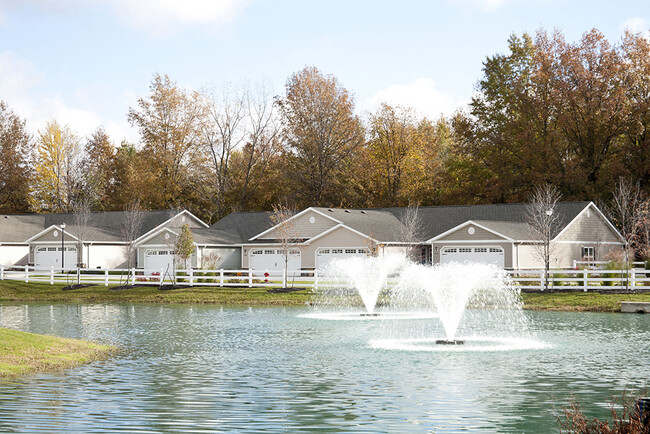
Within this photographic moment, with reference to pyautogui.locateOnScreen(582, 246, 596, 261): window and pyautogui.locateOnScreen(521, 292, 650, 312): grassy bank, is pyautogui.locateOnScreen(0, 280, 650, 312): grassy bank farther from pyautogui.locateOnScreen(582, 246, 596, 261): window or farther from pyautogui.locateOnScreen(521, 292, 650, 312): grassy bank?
pyautogui.locateOnScreen(582, 246, 596, 261): window

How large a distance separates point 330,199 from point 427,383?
62247mm

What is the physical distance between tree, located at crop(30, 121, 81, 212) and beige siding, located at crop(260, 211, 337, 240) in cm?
3416

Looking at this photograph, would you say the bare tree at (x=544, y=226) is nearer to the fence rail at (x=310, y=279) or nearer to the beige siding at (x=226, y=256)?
the fence rail at (x=310, y=279)

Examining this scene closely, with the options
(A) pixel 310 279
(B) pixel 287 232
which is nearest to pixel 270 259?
(B) pixel 287 232

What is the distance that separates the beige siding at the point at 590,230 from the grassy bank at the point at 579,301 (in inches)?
524

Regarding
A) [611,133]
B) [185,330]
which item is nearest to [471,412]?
[185,330]

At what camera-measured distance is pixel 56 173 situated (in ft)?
286

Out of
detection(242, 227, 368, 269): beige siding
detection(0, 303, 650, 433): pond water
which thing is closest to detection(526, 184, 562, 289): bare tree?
detection(242, 227, 368, 269): beige siding

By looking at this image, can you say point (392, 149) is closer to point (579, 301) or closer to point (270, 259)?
point (270, 259)

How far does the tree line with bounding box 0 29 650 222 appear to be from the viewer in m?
65.4

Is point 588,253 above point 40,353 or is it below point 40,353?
above

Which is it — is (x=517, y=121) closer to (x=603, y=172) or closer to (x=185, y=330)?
(x=603, y=172)

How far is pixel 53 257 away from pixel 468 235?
35.9 metres

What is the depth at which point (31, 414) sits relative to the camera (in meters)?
13.7
